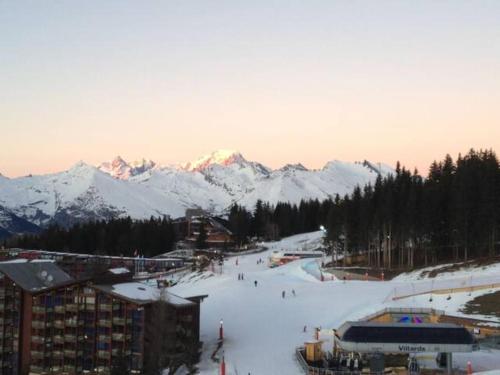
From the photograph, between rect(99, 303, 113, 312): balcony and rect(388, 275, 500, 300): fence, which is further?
rect(388, 275, 500, 300): fence

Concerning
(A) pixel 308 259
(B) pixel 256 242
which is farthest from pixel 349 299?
(B) pixel 256 242

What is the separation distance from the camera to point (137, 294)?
5781 cm

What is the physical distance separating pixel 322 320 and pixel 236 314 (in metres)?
10.9

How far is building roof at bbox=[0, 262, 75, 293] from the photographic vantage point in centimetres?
6181

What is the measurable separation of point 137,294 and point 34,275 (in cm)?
1320

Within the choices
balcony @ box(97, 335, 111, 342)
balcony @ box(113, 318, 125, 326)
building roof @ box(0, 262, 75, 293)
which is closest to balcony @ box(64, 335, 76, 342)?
balcony @ box(97, 335, 111, 342)

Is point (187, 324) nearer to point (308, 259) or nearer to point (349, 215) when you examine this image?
point (349, 215)

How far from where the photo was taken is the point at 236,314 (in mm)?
68375

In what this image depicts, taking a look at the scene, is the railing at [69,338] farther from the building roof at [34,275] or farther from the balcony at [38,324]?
the building roof at [34,275]

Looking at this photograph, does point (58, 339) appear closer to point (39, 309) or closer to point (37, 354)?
point (37, 354)

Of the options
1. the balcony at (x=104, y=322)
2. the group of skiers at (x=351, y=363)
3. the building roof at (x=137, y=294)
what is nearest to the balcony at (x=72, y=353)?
the balcony at (x=104, y=322)

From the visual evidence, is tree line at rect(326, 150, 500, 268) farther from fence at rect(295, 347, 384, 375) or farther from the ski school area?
fence at rect(295, 347, 384, 375)

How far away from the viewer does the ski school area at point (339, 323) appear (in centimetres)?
4331

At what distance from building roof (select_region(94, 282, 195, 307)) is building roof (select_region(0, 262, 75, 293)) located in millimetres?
4179
